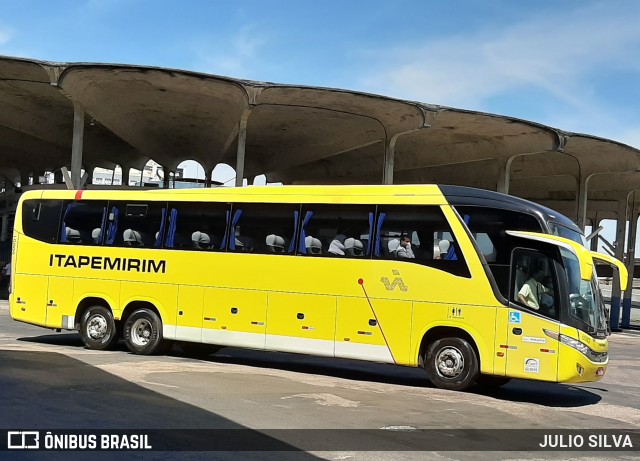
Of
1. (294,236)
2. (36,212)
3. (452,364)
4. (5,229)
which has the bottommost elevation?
(452,364)

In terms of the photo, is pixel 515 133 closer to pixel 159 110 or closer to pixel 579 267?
pixel 159 110

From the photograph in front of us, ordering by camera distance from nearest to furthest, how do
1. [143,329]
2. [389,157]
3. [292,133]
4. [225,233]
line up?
1. [225,233]
2. [143,329]
3. [389,157]
4. [292,133]

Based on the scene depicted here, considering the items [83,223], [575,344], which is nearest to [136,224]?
[83,223]

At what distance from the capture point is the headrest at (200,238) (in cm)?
1425

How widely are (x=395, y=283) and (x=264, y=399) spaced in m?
3.55

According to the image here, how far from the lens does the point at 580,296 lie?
37.3ft

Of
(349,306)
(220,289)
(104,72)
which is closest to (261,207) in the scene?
(220,289)

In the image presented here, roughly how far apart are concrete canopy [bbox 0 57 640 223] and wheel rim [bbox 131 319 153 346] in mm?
14658

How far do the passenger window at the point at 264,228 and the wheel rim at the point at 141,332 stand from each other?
249 cm

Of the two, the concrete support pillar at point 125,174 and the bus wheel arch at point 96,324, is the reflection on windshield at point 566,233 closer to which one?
the bus wheel arch at point 96,324

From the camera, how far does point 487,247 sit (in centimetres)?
1180

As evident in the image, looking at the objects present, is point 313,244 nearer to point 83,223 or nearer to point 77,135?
point 83,223

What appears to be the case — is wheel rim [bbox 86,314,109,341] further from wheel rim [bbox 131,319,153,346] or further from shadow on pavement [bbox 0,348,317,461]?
shadow on pavement [bbox 0,348,317,461]

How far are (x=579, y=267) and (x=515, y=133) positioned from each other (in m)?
23.8
